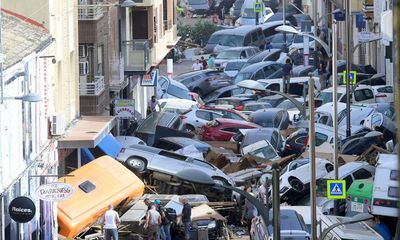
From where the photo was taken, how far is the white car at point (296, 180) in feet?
105

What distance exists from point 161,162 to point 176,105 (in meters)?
16.7

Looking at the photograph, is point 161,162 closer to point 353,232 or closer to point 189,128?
point 353,232

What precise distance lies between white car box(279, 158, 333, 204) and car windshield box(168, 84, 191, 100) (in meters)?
22.4

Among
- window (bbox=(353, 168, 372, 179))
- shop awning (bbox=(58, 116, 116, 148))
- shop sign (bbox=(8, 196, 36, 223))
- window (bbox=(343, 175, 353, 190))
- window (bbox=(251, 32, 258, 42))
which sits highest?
window (bbox=(251, 32, 258, 42))

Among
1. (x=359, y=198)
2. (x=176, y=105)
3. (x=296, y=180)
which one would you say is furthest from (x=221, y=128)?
(x=359, y=198)

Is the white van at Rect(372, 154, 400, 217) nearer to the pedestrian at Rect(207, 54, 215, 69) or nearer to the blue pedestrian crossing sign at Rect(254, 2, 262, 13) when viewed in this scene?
the pedestrian at Rect(207, 54, 215, 69)

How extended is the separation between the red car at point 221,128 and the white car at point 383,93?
18.6 feet

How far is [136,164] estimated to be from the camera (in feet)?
110

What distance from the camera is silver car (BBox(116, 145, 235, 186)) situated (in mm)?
32938

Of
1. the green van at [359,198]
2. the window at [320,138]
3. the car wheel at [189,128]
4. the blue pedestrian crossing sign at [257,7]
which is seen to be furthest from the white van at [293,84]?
the blue pedestrian crossing sign at [257,7]

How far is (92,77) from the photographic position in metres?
37.0

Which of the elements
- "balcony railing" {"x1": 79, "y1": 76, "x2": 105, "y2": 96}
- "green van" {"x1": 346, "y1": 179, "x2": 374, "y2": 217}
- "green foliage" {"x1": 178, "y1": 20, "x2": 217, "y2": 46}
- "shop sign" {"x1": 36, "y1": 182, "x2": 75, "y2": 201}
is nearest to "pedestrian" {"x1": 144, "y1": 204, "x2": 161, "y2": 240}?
"green van" {"x1": 346, "y1": 179, "x2": 374, "y2": 217}

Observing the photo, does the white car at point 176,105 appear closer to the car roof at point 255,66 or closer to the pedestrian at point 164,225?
the car roof at point 255,66

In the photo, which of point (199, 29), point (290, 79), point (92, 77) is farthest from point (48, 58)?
point (199, 29)
